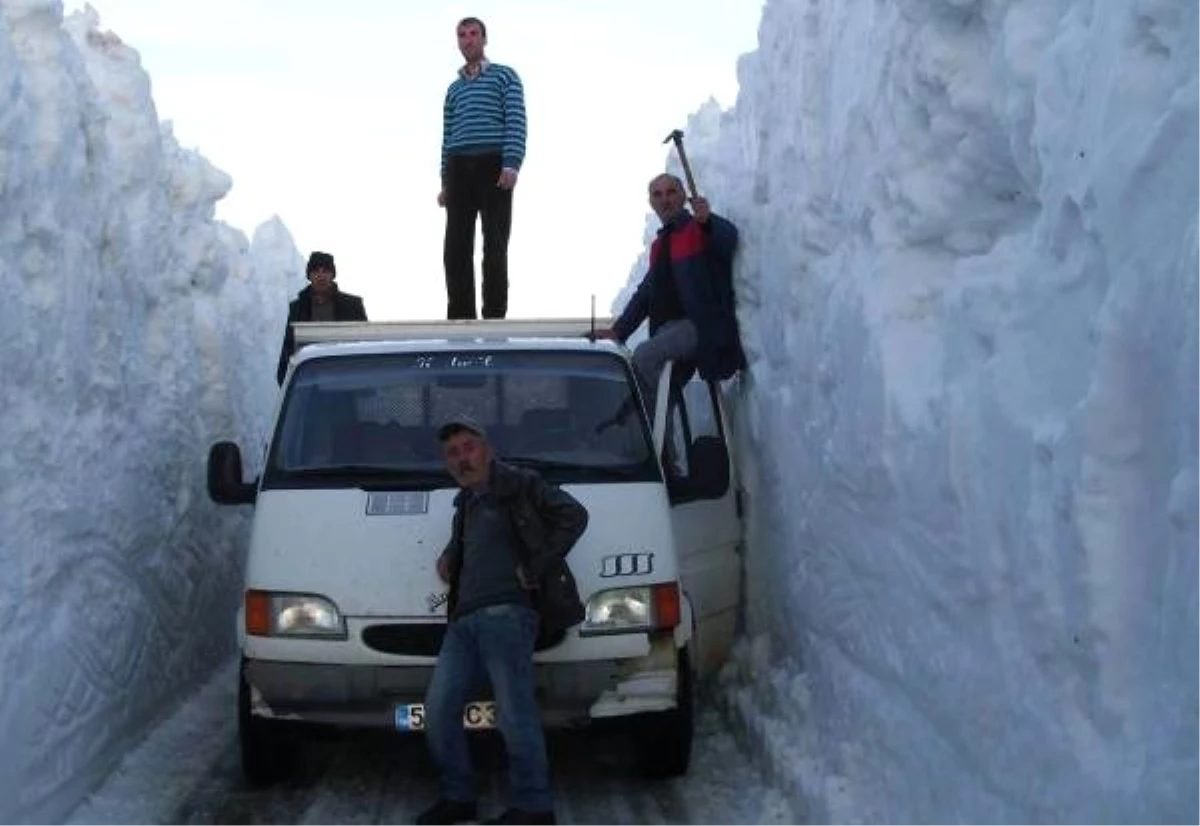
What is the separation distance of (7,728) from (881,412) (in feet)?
12.1

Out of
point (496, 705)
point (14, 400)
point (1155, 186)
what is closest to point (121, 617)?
point (14, 400)

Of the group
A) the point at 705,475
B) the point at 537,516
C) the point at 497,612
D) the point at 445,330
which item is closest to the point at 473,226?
the point at 445,330

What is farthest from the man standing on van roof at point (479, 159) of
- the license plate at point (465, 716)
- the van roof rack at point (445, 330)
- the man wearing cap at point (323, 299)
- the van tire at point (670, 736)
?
the license plate at point (465, 716)

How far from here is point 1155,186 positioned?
404 centimetres

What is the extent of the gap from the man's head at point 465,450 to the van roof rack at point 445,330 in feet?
6.99

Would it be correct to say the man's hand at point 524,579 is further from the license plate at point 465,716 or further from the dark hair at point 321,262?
the dark hair at point 321,262

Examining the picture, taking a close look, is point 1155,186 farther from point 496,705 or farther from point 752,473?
point 752,473

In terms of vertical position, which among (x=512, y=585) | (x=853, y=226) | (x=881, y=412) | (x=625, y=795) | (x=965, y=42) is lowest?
(x=625, y=795)

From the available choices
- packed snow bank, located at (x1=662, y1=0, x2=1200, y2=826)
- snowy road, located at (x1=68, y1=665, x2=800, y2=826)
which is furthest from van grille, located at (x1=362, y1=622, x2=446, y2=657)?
packed snow bank, located at (x1=662, y1=0, x2=1200, y2=826)

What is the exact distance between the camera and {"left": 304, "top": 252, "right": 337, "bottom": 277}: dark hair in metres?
10.2

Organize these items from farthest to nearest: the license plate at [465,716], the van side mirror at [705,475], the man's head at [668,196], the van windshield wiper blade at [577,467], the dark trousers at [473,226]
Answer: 1. the dark trousers at [473,226]
2. the man's head at [668,196]
3. the van side mirror at [705,475]
4. the van windshield wiper blade at [577,467]
5. the license plate at [465,716]

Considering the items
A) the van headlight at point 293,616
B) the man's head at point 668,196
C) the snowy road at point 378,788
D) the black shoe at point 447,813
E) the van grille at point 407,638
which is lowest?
the snowy road at point 378,788

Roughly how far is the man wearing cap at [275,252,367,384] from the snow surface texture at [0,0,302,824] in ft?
3.28

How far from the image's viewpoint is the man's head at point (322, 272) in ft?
33.5
